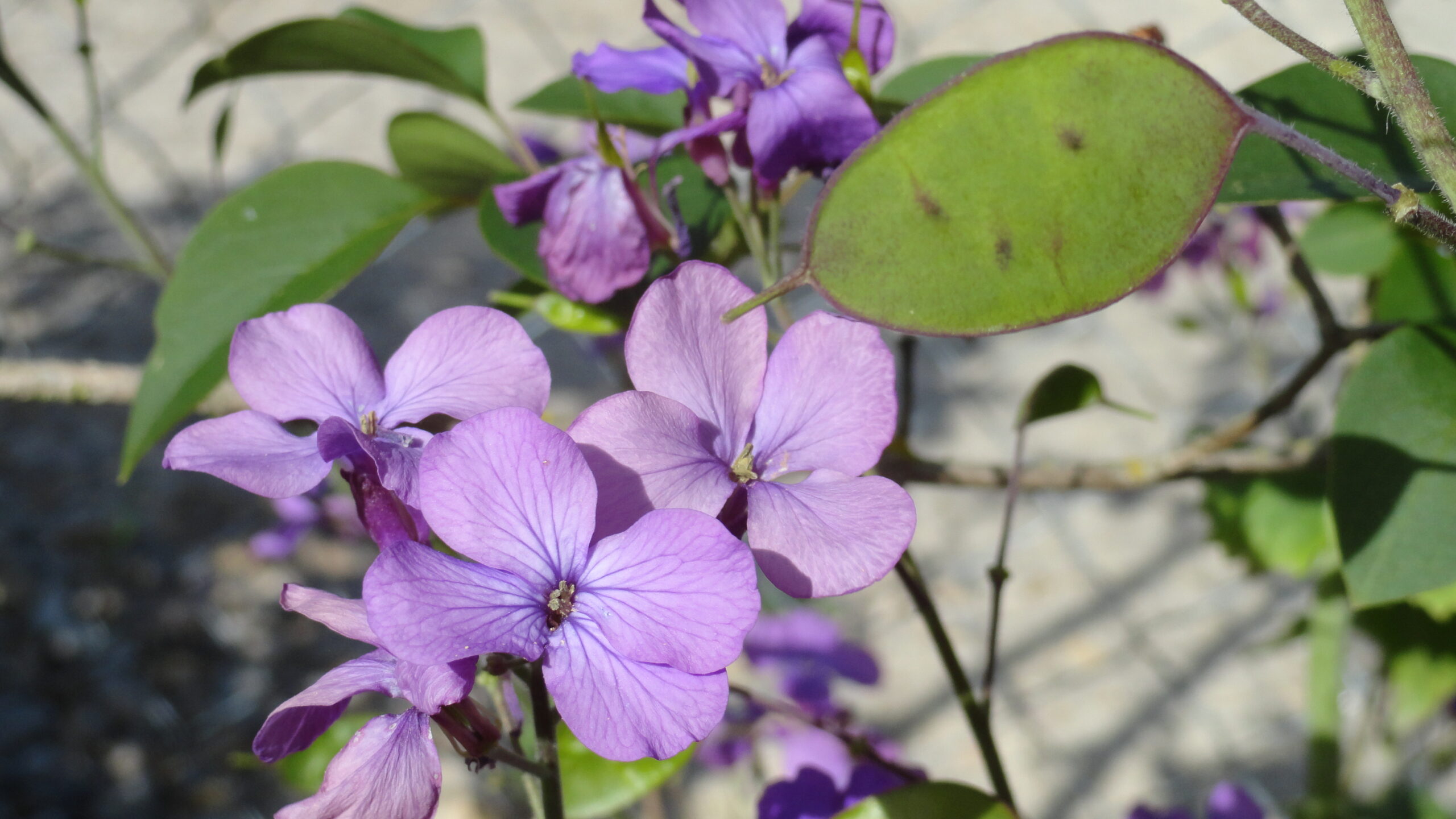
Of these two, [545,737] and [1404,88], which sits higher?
[1404,88]

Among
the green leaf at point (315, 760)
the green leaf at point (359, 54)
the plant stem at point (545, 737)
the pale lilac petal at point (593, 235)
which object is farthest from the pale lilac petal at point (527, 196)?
the green leaf at point (315, 760)

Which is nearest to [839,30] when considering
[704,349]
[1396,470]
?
[704,349]

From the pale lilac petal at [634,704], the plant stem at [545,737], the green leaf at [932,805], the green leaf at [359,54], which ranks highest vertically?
the green leaf at [359,54]

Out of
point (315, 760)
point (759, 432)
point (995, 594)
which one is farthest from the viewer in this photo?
point (315, 760)

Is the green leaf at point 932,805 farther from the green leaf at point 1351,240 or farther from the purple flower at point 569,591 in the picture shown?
the green leaf at point 1351,240

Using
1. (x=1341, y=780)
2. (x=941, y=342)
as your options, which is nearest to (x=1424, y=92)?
(x=1341, y=780)

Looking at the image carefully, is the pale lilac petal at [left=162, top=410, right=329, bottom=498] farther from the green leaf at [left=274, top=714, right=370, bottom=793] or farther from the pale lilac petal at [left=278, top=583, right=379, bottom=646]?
the green leaf at [left=274, top=714, right=370, bottom=793]

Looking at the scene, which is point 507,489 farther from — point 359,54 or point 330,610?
point 359,54
